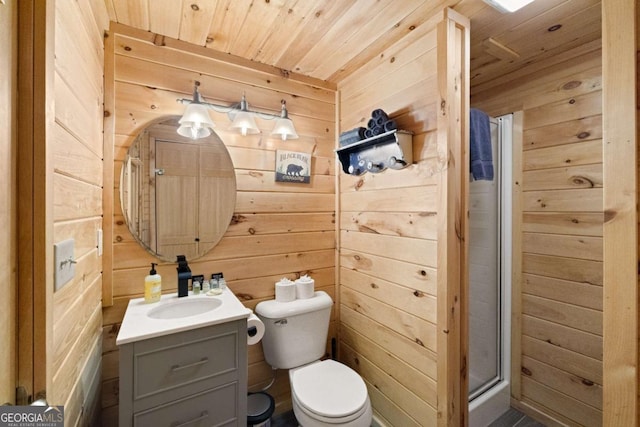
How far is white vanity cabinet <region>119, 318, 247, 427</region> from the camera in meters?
1.06

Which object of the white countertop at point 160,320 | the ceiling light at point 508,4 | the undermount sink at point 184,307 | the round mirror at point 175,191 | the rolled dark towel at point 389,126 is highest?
the ceiling light at point 508,4

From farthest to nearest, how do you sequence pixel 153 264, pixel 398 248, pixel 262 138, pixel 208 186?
1. pixel 262 138
2. pixel 208 186
3. pixel 398 248
4. pixel 153 264

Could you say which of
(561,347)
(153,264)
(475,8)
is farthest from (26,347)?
(561,347)

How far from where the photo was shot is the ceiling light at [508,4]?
3.84ft

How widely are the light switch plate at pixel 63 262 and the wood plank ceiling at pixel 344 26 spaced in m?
1.15

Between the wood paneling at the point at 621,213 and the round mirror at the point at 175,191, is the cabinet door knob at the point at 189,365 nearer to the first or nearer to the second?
the round mirror at the point at 175,191

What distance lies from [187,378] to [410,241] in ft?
3.93

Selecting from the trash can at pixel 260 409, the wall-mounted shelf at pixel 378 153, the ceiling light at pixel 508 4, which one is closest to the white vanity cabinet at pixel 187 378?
the trash can at pixel 260 409

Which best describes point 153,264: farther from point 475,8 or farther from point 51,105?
point 475,8

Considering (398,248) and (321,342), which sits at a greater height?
(398,248)

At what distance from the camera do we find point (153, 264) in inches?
56.6

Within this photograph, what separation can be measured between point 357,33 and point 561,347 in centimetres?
216

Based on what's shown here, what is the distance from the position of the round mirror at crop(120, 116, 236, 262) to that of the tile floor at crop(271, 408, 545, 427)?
1.17 meters

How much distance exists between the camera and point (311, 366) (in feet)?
5.33
